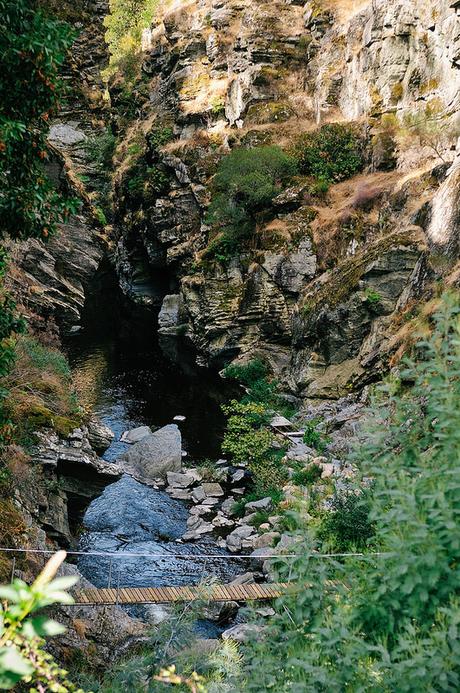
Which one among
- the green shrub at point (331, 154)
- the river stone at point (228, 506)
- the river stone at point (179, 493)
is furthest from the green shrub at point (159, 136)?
the river stone at point (228, 506)

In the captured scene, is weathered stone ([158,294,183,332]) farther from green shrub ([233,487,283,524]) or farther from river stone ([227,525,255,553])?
river stone ([227,525,255,553])

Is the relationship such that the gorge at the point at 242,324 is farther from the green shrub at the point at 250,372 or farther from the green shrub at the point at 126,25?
the green shrub at the point at 126,25

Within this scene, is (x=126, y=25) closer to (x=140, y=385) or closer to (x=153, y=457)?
(x=140, y=385)

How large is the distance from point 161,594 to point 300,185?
84.7 ft

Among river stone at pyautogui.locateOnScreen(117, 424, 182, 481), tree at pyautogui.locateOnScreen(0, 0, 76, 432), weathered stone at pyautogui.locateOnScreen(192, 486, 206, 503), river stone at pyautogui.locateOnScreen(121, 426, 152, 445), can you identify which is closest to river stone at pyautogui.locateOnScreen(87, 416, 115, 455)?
weathered stone at pyautogui.locateOnScreen(192, 486, 206, 503)

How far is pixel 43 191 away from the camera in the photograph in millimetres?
7922

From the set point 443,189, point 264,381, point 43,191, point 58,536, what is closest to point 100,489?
point 58,536

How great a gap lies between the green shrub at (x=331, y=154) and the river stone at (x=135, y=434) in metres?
16.3

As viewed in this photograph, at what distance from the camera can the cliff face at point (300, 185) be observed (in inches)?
967

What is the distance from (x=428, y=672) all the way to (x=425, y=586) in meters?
0.41

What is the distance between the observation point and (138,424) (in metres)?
26.9

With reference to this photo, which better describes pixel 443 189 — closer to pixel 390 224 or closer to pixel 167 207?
pixel 390 224

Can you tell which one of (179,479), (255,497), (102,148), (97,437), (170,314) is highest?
(102,148)

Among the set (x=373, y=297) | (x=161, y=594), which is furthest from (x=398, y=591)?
(x=373, y=297)
